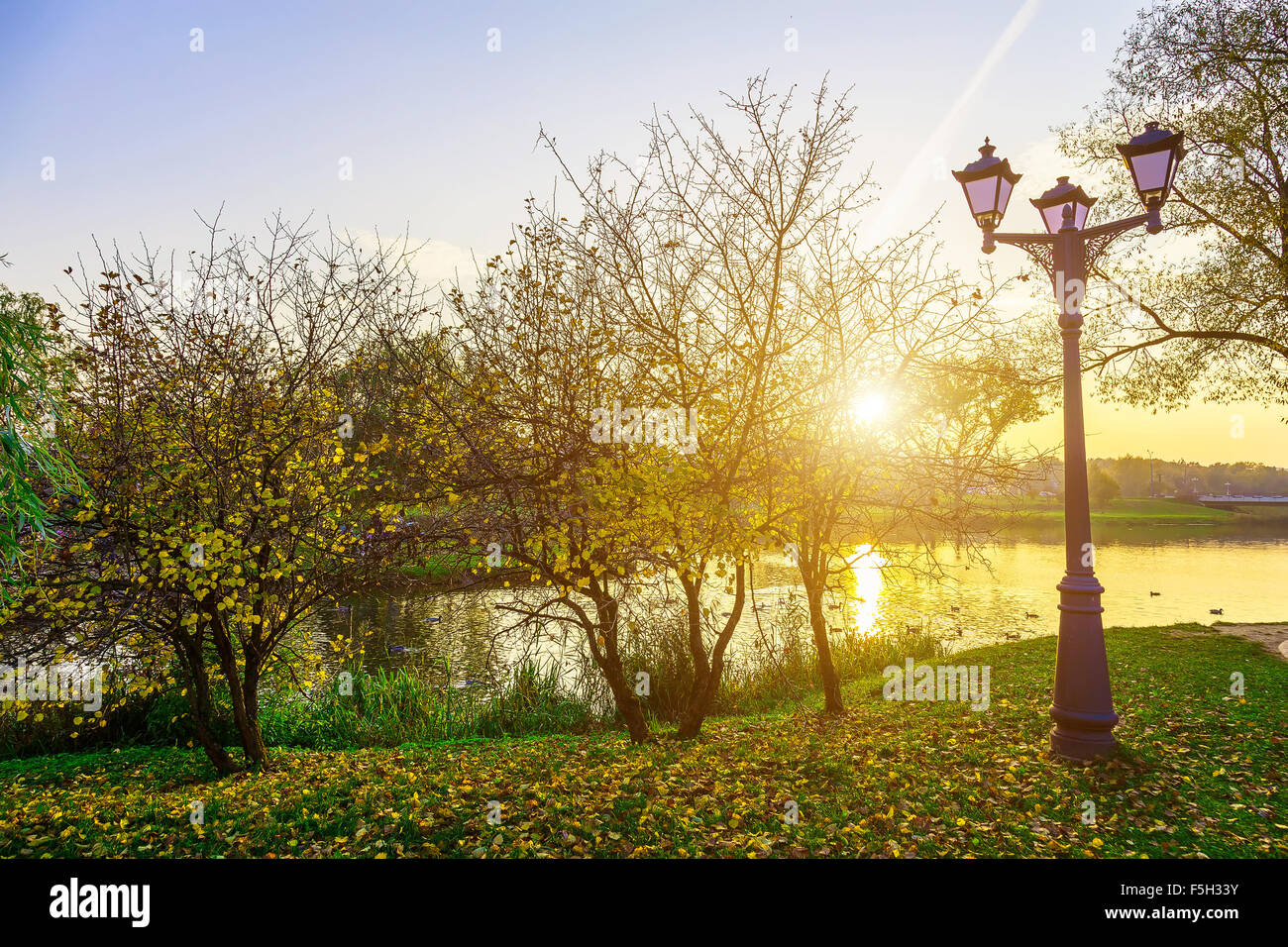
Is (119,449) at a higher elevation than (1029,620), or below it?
higher

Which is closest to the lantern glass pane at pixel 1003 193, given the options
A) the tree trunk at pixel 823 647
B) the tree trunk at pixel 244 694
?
the tree trunk at pixel 823 647

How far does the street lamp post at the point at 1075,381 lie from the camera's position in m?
6.41

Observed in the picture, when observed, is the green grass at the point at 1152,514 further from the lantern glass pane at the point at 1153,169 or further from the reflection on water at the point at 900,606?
the lantern glass pane at the point at 1153,169

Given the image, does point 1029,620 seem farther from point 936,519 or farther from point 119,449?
point 119,449

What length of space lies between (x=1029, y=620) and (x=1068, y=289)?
45.6 feet

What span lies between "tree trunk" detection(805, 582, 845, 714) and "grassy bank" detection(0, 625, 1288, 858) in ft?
0.89

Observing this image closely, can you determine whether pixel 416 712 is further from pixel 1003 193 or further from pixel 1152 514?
pixel 1152 514

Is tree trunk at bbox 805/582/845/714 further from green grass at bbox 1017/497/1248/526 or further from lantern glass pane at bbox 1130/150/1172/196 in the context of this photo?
green grass at bbox 1017/497/1248/526

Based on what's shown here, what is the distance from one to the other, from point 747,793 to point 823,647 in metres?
3.00

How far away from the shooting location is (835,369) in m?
7.34

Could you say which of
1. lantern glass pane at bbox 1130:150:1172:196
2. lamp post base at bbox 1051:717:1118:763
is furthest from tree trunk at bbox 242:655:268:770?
lantern glass pane at bbox 1130:150:1172:196

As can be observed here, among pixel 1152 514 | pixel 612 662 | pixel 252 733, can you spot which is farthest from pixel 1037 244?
pixel 1152 514

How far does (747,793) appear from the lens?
598 centimetres
